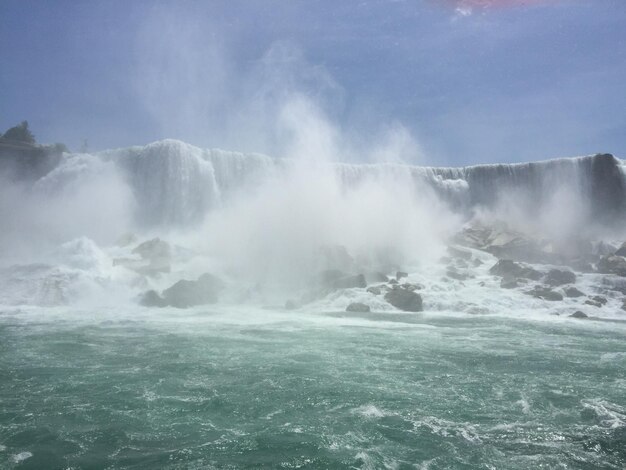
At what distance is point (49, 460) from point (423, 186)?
1499 inches

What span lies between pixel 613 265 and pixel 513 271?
6.26 m

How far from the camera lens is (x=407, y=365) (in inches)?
365

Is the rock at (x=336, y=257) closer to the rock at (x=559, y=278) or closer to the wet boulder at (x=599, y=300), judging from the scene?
the rock at (x=559, y=278)

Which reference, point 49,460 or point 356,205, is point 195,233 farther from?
point 49,460

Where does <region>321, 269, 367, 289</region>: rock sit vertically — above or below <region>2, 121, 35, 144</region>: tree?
below

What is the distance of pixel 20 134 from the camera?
4456cm

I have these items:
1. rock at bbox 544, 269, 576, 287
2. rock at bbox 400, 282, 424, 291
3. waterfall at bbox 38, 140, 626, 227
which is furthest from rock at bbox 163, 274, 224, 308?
rock at bbox 544, 269, 576, 287

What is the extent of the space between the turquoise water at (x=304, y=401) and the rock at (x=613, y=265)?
51.8 ft

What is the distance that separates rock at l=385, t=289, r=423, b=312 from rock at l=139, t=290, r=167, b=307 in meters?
11.1

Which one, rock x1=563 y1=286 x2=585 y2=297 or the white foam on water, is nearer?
the white foam on water

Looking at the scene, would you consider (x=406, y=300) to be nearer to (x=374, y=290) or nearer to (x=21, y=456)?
(x=374, y=290)

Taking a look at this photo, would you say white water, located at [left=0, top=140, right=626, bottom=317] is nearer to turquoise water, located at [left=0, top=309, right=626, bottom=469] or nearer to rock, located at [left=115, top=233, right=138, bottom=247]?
rock, located at [left=115, top=233, right=138, bottom=247]

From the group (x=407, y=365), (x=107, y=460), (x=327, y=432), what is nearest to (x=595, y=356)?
(x=407, y=365)

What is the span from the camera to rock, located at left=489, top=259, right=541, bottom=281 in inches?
1012
